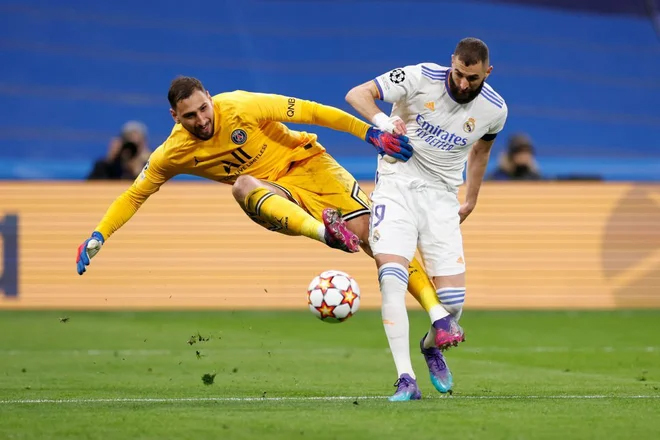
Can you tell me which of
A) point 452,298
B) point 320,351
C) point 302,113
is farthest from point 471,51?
point 320,351

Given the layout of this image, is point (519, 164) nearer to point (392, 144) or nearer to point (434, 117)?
point (434, 117)

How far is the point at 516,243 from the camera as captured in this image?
15250 millimetres

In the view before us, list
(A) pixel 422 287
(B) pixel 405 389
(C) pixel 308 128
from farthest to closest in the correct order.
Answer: (C) pixel 308 128
(A) pixel 422 287
(B) pixel 405 389

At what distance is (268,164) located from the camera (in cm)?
866

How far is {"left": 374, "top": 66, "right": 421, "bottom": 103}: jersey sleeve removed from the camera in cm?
770

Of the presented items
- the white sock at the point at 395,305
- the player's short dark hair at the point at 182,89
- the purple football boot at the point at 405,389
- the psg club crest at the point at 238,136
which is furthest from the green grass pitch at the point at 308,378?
the player's short dark hair at the point at 182,89

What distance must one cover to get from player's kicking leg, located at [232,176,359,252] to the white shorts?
22 cm

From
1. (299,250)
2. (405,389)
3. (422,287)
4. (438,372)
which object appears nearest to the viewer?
(405,389)

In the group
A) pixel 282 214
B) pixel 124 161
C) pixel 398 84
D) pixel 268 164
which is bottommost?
pixel 282 214

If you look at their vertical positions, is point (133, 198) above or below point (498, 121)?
below

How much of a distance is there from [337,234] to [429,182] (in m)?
0.72

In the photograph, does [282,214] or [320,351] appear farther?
[320,351]

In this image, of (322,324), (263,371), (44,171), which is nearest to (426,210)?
(263,371)

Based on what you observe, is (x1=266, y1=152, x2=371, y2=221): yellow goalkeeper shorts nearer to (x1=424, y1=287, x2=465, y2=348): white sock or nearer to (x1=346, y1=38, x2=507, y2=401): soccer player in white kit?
(x1=346, y1=38, x2=507, y2=401): soccer player in white kit
